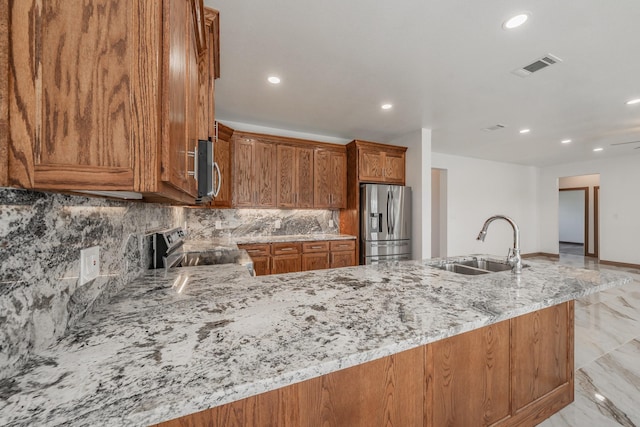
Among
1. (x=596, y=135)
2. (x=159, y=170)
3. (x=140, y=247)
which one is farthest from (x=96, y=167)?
(x=596, y=135)

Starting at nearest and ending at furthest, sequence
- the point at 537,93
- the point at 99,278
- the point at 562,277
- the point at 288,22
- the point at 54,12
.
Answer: the point at 54,12
the point at 99,278
the point at 562,277
the point at 288,22
the point at 537,93

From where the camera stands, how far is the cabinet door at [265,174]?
3816 millimetres

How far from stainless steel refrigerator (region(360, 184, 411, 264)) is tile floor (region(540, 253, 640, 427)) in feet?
7.15

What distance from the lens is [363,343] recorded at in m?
0.76

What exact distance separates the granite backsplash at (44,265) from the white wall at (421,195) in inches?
154

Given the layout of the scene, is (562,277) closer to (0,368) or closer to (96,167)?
(96,167)

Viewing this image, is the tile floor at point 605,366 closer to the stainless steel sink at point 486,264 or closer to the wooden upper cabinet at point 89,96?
the stainless steel sink at point 486,264

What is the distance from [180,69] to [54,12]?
0.94ft

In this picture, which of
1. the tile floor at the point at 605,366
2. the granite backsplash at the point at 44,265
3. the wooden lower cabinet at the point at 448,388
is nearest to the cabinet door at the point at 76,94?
the granite backsplash at the point at 44,265

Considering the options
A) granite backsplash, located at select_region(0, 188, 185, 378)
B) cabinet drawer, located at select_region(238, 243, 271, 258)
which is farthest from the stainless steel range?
cabinet drawer, located at select_region(238, 243, 271, 258)

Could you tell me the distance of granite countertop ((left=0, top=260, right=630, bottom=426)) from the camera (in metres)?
0.53

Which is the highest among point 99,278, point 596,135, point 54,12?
point 596,135

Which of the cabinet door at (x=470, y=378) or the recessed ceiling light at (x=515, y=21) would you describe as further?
the recessed ceiling light at (x=515, y=21)

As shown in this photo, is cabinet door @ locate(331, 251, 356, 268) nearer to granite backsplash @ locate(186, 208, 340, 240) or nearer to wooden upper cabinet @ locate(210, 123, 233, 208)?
granite backsplash @ locate(186, 208, 340, 240)
